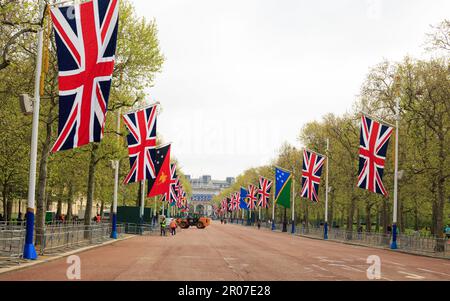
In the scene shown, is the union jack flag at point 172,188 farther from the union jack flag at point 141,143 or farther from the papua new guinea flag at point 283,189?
the union jack flag at point 141,143

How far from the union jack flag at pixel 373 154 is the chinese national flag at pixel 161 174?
13.7 metres

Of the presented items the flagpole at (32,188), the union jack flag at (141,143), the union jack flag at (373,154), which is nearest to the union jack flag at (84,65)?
the flagpole at (32,188)

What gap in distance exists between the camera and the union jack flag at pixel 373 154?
38375 millimetres

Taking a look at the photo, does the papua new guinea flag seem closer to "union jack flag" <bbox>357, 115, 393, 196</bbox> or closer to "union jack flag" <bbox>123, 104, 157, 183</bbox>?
"union jack flag" <bbox>357, 115, 393, 196</bbox>

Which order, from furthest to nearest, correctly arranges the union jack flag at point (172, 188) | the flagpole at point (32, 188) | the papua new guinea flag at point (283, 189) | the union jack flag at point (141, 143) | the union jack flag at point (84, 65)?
1. the papua new guinea flag at point (283, 189)
2. the union jack flag at point (172, 188)
3. the union jack flag at point (141, 143)
4. the flagpole at point (32, 188)
5. the union jack flag at point (84, 65)

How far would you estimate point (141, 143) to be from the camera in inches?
1385

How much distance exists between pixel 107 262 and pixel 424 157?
88.0 ft

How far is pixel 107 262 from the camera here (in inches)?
861

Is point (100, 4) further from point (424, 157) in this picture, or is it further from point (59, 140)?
point (424, 157)

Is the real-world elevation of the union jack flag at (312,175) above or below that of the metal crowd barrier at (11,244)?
above

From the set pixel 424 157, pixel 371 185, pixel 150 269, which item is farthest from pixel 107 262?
pixel 424 157

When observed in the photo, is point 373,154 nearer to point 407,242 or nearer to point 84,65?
point 407,242

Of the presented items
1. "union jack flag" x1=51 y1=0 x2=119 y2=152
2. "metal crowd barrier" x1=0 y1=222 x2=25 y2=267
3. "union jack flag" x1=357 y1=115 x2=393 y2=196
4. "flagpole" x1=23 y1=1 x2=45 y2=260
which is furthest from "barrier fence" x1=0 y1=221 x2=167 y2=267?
"union jack flag" x1=357 y1=115 x2=393 y2=196

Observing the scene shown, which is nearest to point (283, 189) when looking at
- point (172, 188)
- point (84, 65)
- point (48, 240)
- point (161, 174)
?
point (172, 188)
